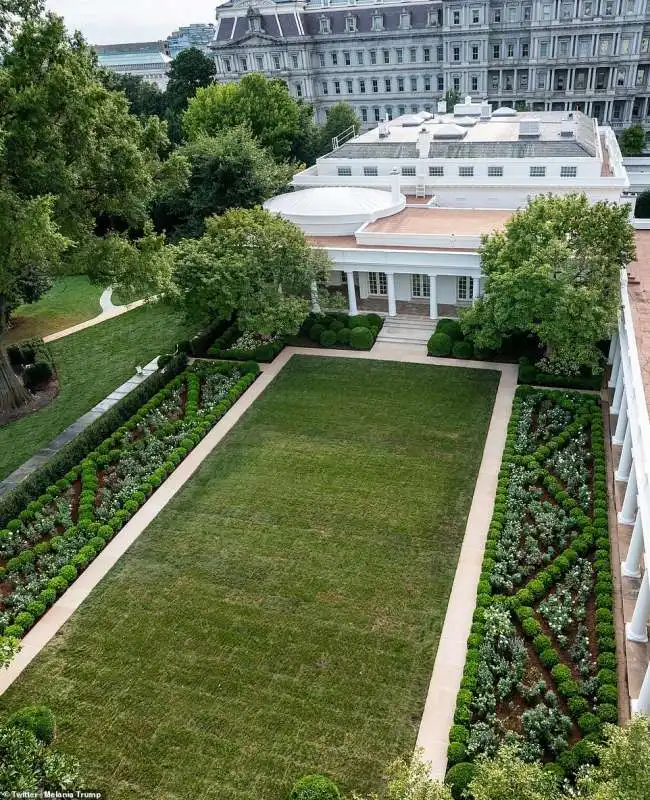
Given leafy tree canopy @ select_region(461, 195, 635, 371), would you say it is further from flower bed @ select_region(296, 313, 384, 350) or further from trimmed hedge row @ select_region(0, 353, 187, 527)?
trimmed hedge row @ select_region(0, 353, 187, 527)

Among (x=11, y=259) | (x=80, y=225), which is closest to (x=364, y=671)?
(x=11, y=259)

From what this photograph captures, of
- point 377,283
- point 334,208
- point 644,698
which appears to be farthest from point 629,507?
point 334,208

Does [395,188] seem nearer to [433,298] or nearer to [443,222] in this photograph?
→ [443,222]

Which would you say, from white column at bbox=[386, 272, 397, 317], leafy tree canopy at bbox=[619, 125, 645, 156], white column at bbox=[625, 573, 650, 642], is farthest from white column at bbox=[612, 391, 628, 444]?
leafy tree canopy at bbox=[619, 125, 645, 156]

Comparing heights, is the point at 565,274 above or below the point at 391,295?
above

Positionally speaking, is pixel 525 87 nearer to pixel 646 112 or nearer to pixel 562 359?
pixel 646 112

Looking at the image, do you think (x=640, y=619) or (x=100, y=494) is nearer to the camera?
(x=640, y=619)
